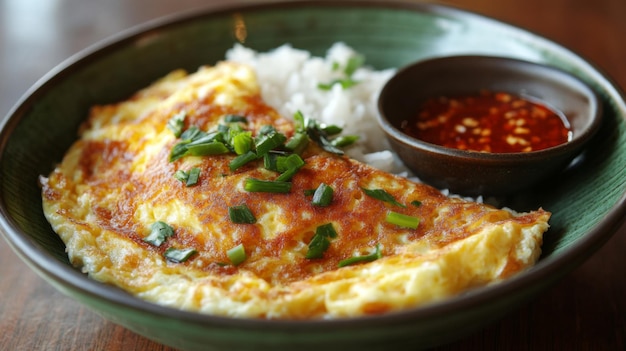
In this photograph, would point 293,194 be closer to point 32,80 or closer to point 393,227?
point 393,227

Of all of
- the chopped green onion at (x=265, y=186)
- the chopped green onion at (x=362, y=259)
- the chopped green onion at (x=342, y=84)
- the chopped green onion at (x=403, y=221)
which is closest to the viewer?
the chopped green onion at (x=362, y=259)

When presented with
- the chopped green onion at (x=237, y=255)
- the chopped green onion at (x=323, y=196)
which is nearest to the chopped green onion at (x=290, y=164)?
the chopped green onion at (x=323, y=196)

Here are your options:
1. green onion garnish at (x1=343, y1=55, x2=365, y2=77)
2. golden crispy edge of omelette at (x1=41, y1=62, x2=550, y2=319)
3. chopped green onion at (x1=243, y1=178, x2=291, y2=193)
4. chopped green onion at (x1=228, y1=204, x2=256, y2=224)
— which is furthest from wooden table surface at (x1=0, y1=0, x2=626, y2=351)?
green onion garnish at (x1=343, y1=55, x2=365, y2=77)

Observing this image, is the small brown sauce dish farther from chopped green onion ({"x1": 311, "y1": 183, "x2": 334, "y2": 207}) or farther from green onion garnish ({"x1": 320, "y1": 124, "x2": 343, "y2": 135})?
chopped green onion ({"x1": 311, "y1": 183, "x2": 334, "y2": 207})

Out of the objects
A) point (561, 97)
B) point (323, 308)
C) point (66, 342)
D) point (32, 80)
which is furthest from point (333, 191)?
point (32, 80)

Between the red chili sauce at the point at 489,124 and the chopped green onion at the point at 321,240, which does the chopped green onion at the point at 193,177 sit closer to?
the chopped green onion at the point at 321,240

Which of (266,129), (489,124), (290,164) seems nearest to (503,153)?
(489,124)
